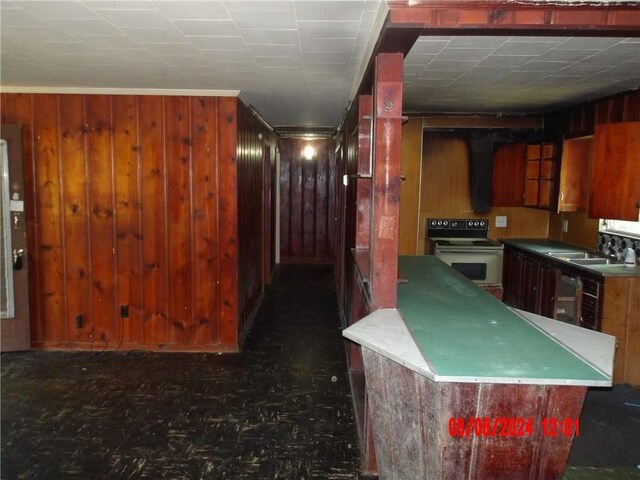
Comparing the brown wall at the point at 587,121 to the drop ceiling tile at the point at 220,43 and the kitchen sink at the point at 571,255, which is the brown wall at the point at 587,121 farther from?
the drop ceiling tile at the point at 220,43

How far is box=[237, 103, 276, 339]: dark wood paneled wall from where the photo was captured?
466 centimetres

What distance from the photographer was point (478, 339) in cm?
205

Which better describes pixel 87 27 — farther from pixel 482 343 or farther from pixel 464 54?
pixel 482 343

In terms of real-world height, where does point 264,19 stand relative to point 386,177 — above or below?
above

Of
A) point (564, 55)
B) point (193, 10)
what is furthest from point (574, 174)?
point (193, 10)

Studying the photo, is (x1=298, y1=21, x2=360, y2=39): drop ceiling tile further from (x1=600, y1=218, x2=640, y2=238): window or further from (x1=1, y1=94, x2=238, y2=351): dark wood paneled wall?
(x1=600, y1=218, x2=640, y2=238): window

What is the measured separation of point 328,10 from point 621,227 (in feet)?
12.1

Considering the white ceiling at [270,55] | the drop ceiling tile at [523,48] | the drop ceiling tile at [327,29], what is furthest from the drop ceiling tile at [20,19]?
the drop ceiling tile at [523,48]

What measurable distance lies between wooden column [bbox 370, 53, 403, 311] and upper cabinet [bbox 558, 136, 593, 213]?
10.3 feet

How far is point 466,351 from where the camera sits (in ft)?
6.25

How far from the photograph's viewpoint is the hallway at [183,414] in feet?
8.82

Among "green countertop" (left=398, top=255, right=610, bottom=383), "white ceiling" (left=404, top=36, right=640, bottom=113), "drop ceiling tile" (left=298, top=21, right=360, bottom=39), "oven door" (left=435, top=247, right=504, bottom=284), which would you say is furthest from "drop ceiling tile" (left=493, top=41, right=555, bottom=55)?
"oven door" (left=435, top=247, right=504, bottom=284)

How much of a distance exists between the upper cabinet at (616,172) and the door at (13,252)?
4.97m

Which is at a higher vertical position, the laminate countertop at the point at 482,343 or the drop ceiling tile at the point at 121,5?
the drop ceiling tile at the point at 121,5
